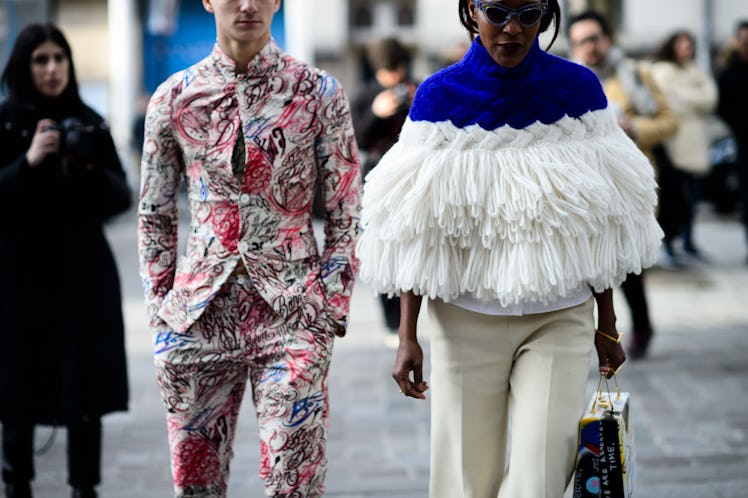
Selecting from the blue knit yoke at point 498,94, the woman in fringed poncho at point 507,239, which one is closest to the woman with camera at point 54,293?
the woman in fringed poncho at point 507,239

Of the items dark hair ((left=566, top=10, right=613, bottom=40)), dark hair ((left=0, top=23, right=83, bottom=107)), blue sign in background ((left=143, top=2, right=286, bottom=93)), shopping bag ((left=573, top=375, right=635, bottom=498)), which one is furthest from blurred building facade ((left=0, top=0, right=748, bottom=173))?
shopping bag ((left=573, top=375, right=635, bottom=498))

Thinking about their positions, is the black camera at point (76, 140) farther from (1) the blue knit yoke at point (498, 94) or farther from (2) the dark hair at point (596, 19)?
(2) the dark hair at point (596, 19)

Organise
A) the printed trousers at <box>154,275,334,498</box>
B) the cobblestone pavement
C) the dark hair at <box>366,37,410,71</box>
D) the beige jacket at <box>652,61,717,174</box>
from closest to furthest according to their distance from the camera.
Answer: the printed trousers at <box>154,275,334,498</box> < the cobblestone pavement < the dark hair at <box>366,37,410,71</box> < the beige jacket at <box>652,61,717,174</box>

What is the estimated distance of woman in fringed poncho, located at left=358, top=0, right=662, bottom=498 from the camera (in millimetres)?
3250

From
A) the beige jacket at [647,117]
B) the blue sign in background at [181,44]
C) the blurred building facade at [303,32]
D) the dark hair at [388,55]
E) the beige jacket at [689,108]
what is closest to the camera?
the beige jacket at [647,117]

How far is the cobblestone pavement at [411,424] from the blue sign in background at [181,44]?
61.1 ft

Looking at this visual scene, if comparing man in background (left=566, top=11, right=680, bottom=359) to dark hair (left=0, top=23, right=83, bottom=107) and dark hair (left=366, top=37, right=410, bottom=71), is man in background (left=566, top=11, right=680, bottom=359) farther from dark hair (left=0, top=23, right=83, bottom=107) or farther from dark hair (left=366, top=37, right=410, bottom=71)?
dark hair (left=0, top=23, right=83, bottom=107)

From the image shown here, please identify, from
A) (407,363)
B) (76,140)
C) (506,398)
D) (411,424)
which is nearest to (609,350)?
(506,398)

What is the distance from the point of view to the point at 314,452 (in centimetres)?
365

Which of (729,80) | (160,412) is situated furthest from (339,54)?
(160,412)

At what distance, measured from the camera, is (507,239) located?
3287 millimetres

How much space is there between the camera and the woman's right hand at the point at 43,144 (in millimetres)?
4816

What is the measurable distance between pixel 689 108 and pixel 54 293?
8.20 meters

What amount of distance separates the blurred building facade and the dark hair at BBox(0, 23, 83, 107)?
842 inches
